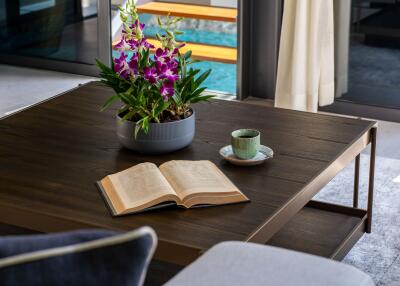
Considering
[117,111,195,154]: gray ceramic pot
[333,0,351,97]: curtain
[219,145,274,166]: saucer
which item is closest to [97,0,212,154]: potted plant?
[117,111,195,154]: gray ceramic pot

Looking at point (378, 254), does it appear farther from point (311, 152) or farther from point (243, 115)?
point (243, 115)

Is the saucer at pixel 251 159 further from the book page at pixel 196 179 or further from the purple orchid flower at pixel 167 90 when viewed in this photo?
the purple orchid flower at pixel 167 90

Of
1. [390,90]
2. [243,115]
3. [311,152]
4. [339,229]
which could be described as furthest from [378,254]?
[390,90]

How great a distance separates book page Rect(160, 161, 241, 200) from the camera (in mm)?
2543

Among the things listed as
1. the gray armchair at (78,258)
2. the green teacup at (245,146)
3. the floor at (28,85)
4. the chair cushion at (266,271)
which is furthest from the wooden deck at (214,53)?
the gray armchair at (78,258)

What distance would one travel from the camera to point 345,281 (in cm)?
179

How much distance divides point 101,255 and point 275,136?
1.77 meters

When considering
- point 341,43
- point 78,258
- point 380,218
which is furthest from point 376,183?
point 78,258

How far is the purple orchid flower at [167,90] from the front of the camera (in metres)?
2.80

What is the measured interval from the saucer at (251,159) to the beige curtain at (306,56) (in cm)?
190

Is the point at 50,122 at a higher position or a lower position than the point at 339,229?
higher

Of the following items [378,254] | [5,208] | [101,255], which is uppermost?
[101,255]

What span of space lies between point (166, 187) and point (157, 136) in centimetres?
38

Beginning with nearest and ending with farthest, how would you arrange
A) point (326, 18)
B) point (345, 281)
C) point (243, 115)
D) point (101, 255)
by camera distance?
1. point (101, 255)
2. point (345, 281)
3. point (243, 115)
4. point (326, 18)
